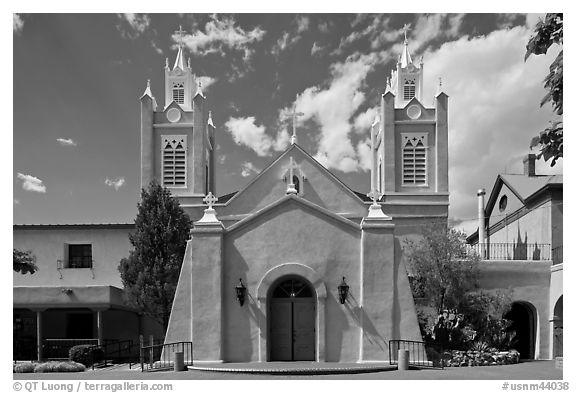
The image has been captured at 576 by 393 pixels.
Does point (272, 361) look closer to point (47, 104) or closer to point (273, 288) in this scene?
point (273, 288)

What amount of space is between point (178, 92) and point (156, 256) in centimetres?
1540

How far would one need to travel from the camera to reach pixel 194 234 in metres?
22.2

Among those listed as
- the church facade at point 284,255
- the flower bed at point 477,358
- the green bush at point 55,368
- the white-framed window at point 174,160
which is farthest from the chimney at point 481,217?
the green bush at point 55,368

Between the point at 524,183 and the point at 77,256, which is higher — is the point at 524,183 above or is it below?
above

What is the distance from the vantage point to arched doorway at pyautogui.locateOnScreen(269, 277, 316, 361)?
72.8 ft

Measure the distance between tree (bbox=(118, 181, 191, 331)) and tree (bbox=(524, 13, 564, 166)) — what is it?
58.9 feet

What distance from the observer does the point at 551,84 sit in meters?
13.0

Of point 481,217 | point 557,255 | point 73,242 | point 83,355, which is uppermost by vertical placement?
point 481,217

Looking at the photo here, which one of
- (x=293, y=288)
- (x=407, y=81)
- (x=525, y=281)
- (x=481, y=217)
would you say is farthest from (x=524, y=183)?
(x=293, y=288)

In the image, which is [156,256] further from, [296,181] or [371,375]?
[371,375]

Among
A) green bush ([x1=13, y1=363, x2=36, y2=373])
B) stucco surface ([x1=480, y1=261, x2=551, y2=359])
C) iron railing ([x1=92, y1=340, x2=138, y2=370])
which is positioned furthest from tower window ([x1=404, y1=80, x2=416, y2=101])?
green bush ([x1=13, y1=363, x2=36, y2=373])

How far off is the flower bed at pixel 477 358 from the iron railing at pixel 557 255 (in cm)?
618

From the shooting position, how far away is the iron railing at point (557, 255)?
28609 mm
